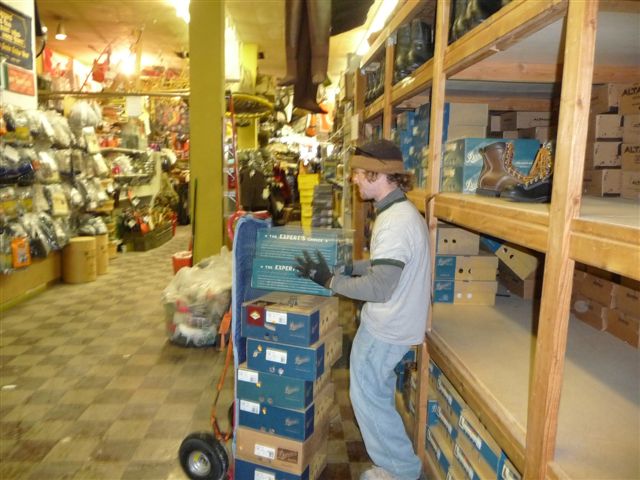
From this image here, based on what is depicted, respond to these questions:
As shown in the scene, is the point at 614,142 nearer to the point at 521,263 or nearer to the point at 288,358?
the point at 521,263

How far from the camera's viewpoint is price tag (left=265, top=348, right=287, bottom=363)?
231cm

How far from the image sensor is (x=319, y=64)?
340cm

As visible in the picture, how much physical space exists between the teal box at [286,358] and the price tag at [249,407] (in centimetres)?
19

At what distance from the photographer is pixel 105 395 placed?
3.57 metres

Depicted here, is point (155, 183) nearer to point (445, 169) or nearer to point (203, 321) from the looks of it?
point (203, 321)

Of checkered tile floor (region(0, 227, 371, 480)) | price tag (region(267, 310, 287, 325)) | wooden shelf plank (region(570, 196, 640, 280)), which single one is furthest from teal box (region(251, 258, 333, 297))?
wooden shelf plank (region(570, 196, 640, 280))

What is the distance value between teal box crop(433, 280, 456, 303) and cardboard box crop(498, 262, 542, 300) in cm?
57

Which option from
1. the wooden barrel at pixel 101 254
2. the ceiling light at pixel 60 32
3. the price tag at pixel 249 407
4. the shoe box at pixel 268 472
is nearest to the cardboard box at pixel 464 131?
the price tag at pixel 249 407

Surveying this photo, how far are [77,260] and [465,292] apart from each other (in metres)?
5.98

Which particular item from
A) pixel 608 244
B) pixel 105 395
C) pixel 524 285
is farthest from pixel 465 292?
pixel 105 395

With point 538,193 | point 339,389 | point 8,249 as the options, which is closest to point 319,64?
point 538,193

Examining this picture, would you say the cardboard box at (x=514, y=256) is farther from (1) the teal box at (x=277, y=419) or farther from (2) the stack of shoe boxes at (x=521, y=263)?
(1) the teal box at (x=277, y=419)

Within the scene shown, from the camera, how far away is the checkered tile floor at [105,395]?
109 inches

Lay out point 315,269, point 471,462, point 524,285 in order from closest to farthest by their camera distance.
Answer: point 471,462 → point 315,269 → point 524,285
